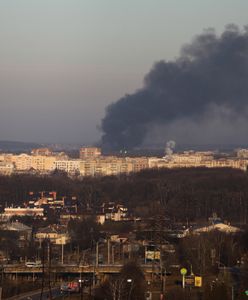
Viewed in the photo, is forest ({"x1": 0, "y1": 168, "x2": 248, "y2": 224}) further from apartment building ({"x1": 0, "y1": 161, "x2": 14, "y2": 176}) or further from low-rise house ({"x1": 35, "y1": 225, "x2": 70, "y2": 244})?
apartment building ({"x1": 0, "y1": 161, "x2": 14, "y2": 176})

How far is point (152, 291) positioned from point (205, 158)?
43277mm

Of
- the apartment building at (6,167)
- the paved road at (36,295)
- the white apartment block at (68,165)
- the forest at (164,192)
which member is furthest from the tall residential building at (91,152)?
the paved road at (36,295)

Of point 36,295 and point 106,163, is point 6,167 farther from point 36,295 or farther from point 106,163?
point 36,295

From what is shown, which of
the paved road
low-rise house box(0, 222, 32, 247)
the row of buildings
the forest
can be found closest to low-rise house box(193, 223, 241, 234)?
the forest

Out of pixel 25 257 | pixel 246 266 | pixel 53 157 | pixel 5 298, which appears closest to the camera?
pixel 5 298

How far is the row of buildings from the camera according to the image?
172ft

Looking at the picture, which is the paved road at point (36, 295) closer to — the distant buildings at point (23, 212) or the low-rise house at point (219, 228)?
the low-rise house at point (219, 228)

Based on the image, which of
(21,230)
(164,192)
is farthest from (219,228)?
(164,192)

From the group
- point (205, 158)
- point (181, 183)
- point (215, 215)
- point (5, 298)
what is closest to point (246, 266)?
point (5, 298)

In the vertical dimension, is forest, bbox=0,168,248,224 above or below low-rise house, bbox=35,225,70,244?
above

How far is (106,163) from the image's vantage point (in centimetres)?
5428

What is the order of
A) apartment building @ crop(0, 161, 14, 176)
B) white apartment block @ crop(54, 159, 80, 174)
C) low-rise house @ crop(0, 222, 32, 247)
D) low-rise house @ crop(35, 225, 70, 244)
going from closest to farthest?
low-rise house @ crop(0, 222, 32, 247), low-rise house @ crop(35, 225, 70, 244), apartment building @ crop(0, 161, 14, 176), white apartment block @ crop(54, 159, 80, 174)

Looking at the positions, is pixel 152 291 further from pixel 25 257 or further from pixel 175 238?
pixel 175 238

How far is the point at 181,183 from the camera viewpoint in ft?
119
